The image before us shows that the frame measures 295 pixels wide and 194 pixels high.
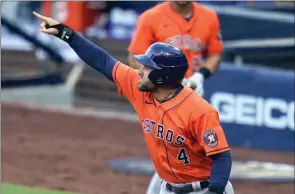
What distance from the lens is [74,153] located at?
10.5 m

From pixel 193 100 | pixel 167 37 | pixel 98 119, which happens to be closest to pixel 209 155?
pixel 193 100

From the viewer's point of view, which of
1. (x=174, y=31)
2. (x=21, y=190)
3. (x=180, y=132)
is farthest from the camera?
(x=21, y=190)

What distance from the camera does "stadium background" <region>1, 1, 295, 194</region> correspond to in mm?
9266

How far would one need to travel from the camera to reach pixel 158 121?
5195 mm

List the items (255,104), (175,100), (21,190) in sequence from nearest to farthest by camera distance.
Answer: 1. (175,100)
2. (21,190)
3. (255,104)

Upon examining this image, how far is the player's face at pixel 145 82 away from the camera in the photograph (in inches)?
202

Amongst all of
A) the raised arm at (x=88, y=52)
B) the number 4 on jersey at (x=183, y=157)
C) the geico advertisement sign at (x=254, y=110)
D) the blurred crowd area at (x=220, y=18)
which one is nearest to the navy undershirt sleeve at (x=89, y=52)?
the raised arm at (x=88, y=52)

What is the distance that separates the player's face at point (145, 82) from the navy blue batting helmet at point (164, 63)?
0.02 m

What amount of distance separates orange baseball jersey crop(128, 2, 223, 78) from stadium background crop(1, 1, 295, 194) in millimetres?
1653

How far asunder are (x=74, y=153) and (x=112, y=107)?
14.1 ft

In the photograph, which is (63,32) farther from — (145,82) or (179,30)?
(179,30)

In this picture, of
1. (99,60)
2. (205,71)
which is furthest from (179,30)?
(99,60)

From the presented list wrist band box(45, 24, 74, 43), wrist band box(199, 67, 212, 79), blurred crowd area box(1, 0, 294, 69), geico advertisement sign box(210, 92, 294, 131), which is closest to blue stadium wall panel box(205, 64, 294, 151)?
geico advertisement sign box(210, 92, 294, 131)

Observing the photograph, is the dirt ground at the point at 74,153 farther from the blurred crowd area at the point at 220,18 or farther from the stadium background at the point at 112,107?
the blurred crowd area at the point at 220,18
